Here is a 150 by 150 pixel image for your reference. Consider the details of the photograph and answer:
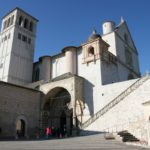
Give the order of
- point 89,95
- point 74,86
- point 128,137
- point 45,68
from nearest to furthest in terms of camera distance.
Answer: point 128,137 → point 74,86 → point 89,95 → point 45,68

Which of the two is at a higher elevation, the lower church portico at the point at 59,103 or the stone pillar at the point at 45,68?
the stone pillar at the point at 45,68

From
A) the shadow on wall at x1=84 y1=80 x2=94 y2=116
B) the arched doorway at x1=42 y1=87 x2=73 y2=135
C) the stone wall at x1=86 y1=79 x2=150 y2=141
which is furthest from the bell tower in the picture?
the stone wall at x1=86 y1=79 x2=150 y2=141

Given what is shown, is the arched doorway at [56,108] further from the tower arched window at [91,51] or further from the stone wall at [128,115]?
the stone wall at [128,115]

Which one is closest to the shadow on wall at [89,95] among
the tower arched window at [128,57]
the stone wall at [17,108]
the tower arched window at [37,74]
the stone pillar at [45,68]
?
the stone wall at [17,108]

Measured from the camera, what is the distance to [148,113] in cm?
1328

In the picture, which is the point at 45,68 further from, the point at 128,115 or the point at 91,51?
the point at 128,115

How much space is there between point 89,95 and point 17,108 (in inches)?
306

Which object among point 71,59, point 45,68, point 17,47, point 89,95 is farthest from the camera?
point 17,47

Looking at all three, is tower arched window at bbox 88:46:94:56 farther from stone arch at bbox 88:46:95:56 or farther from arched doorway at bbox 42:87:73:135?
arched doorway at bbox 42:87:73:135

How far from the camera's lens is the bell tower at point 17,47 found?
30.3 metres

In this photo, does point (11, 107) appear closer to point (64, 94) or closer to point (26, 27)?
point (64, 94)

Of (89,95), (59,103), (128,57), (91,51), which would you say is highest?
(128,57)

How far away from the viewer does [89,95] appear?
75.1 feet

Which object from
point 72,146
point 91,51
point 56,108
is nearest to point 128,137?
point 72,146
